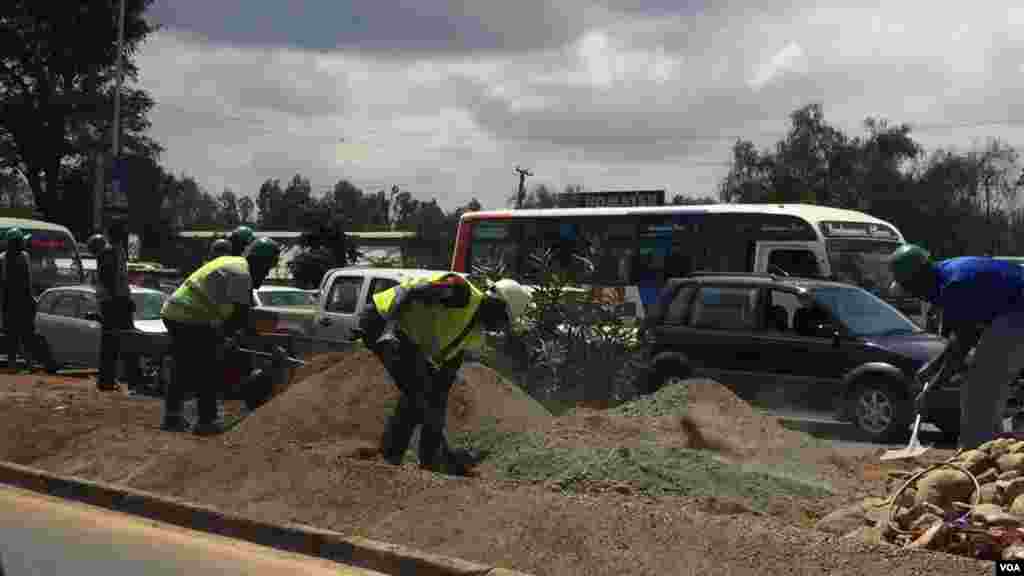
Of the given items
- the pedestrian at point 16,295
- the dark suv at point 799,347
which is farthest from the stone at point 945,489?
the pedestrian at point 16,295

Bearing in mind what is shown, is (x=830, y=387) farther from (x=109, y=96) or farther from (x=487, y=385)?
(x=109, y=96)

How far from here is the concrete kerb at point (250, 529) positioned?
21.1ft

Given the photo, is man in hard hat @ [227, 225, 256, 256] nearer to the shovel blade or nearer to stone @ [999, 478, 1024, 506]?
the shovel blade

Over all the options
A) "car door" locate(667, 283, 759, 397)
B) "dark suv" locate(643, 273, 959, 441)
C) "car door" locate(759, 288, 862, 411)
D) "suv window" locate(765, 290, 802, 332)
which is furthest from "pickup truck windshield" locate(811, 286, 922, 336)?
"car door" locate(667, 283, 759, 397)

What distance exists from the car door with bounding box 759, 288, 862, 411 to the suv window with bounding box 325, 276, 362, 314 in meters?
5.57

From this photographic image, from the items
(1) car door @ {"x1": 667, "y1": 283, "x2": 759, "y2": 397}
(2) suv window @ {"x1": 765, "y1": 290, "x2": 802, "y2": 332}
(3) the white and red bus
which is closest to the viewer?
(2) suv window @ {"x1": 765, "y1": 290, "x2": 802, "y2": 332}

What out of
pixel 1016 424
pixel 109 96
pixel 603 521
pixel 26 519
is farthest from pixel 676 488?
pixel 109 96

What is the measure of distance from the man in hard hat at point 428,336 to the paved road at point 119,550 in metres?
1.57

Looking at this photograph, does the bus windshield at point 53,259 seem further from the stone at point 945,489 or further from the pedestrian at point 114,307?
the stone at point 945,489

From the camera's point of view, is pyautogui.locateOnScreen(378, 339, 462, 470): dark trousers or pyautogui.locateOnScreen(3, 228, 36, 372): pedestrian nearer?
pyautogui.locateOnScreen(378, 339, 462, 470): dark trousers

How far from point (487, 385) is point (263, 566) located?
3.71 meters

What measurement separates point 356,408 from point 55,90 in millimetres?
39606

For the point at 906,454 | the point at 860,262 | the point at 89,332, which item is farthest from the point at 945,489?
the point at 860,262

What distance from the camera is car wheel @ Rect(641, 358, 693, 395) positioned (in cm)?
1401
